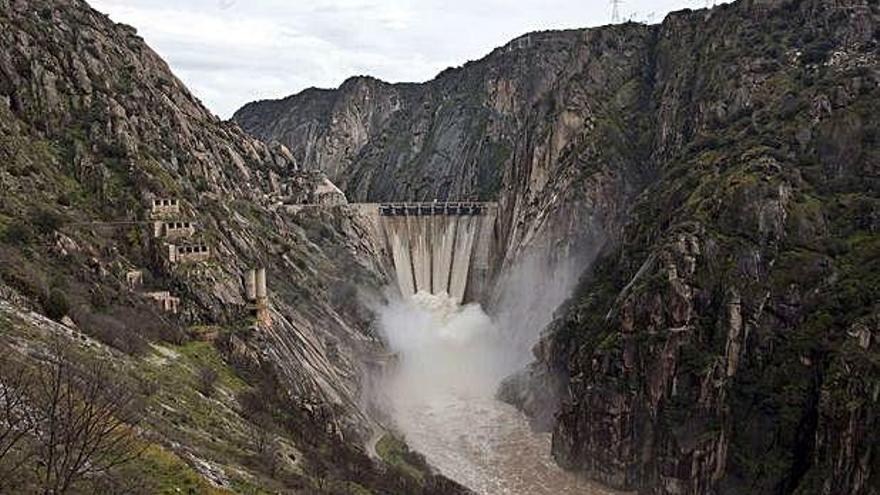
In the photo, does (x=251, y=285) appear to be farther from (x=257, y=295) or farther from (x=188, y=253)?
(x=188, y=253)

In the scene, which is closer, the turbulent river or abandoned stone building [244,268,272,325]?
→ abandoned stone building [244,268,272,325]

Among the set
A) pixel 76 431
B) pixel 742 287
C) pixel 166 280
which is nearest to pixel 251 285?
pixel 166 280

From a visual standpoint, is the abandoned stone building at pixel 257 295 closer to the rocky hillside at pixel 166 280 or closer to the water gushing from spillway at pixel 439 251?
the rocky hillside at pixel 166 280

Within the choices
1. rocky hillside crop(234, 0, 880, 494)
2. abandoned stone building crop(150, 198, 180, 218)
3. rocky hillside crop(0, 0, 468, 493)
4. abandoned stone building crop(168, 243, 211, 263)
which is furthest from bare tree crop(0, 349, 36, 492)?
rocky hillside crop(234, 0, 880, 494)

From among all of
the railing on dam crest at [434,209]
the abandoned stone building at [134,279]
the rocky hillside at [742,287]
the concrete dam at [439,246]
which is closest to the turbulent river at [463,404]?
the concrete dam at [439,246]

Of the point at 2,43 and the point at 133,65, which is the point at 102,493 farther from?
the point at 133,65

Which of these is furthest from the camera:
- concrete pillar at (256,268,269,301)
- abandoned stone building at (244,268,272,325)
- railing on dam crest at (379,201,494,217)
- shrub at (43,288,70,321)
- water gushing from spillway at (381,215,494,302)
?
railing on dam crest at (379,201,494,217)

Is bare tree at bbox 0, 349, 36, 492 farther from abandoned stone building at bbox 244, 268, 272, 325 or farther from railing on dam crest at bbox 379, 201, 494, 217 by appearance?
railing on dam crest at bbox 379, 201, 494, 217
